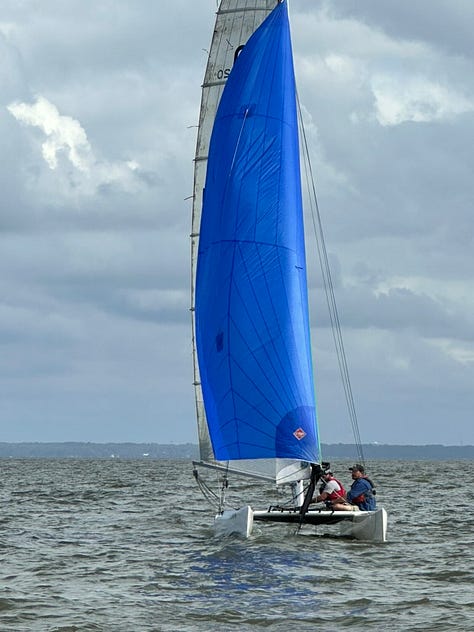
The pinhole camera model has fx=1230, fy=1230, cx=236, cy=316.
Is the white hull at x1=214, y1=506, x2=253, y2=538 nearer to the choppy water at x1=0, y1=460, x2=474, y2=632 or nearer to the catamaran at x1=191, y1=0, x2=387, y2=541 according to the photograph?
the catamaran at x1=191, y1=0, x2=387, y2=541

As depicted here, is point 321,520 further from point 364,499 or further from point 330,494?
Result: point 364,499

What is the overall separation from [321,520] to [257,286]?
18.5ft

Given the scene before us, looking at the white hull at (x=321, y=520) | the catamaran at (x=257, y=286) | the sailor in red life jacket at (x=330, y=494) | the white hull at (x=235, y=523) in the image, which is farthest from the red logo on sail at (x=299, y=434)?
the white hull at (x=235, y=523)

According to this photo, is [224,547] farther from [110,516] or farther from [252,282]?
[110,516]

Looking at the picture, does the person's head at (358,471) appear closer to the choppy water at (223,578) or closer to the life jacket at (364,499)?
the life jacket at (364,499)

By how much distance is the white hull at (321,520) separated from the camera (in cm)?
2817

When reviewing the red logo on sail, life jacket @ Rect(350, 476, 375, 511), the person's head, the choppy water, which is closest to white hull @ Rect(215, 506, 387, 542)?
the choppy water

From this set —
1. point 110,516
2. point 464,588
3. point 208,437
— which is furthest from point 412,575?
point 110,516

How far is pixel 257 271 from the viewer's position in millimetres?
28672

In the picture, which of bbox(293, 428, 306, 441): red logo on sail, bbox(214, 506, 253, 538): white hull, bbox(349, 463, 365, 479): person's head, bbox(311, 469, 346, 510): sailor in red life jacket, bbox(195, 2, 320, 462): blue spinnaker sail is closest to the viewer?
bbox(293, 428, 306, 441): red logo on sail

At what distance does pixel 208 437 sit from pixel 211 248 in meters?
4.84

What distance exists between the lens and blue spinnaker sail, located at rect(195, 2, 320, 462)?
2850 cm

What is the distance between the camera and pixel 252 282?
28.7 m

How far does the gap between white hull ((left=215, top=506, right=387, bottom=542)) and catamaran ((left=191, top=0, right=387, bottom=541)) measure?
0.03 m
